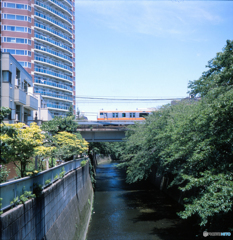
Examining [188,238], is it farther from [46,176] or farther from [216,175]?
[46,176]

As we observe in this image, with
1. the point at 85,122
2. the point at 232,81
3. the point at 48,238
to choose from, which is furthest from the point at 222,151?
the point at 85,122

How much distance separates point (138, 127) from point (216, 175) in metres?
21.0

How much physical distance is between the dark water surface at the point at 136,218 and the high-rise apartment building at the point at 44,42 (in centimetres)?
3311

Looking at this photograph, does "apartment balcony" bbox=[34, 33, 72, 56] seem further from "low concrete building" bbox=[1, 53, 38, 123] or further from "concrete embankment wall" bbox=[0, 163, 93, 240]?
"concrete embankment wall" bbox=[0, 163, 93, 240]

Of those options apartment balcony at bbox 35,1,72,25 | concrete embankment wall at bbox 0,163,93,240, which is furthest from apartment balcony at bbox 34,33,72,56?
concrete embankment wall at bbox 0,163,93,240

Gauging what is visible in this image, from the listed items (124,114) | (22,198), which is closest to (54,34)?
(124,114)

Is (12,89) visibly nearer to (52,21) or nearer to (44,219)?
(44,219)

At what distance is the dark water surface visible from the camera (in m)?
16.6

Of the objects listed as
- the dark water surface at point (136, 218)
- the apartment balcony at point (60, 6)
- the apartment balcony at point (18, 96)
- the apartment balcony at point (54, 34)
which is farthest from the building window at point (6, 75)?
the apartment balcony at point (60, 6)

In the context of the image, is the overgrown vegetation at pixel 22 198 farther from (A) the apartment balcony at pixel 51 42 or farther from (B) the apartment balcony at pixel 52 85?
(A) the apartment balcony at pixel 51 42

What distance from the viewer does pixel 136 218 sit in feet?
65.9

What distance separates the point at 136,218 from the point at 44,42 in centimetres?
4685

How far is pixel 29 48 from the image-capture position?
163 ft

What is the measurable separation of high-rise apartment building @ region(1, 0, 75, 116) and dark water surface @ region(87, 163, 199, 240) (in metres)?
33.1
